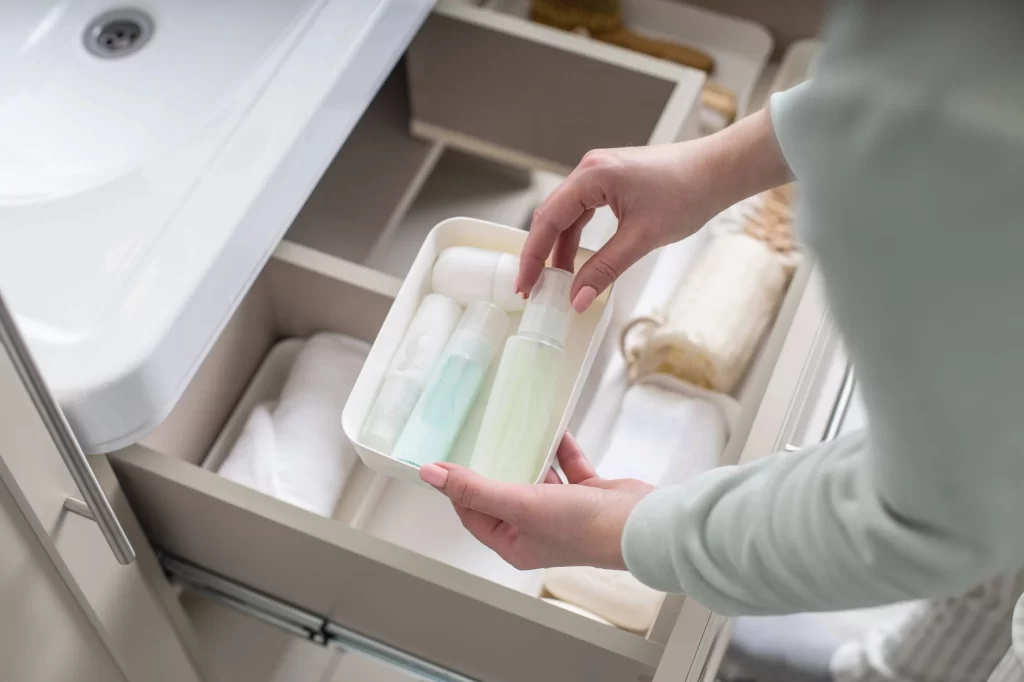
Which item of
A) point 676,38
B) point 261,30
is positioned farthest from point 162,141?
point 676,38

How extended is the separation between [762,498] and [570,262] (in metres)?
0.30

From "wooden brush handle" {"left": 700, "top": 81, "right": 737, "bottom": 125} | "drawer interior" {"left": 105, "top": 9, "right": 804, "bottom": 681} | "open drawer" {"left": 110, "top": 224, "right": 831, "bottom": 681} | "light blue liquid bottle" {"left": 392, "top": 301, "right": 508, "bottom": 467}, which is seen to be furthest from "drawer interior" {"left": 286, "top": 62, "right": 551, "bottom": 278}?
"light blue liquid bottle" {"left": 392, "top": 301, "right": 508, "bottom": 467}

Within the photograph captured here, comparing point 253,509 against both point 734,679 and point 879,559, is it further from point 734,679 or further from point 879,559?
point 734,679

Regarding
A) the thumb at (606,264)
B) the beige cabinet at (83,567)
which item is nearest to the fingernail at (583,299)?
the thumb at (606,264)

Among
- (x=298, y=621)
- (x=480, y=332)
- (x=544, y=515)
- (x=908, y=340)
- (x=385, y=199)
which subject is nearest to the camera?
(x=908, y=340)

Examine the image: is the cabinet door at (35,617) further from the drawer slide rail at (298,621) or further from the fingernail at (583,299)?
the fingernail at (583,299)

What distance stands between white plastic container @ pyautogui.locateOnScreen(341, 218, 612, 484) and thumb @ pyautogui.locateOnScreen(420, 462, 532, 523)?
0.09ft

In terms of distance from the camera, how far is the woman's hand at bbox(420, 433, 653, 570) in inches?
20.3

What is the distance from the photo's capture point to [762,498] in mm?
406

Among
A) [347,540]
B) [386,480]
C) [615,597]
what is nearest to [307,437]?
[386,480]

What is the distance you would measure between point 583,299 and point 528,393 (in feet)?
0.24

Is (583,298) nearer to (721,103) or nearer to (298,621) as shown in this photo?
(298,621)

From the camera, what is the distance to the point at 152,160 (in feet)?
2.08

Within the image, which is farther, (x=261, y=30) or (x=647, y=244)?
(x=261, y=30)
